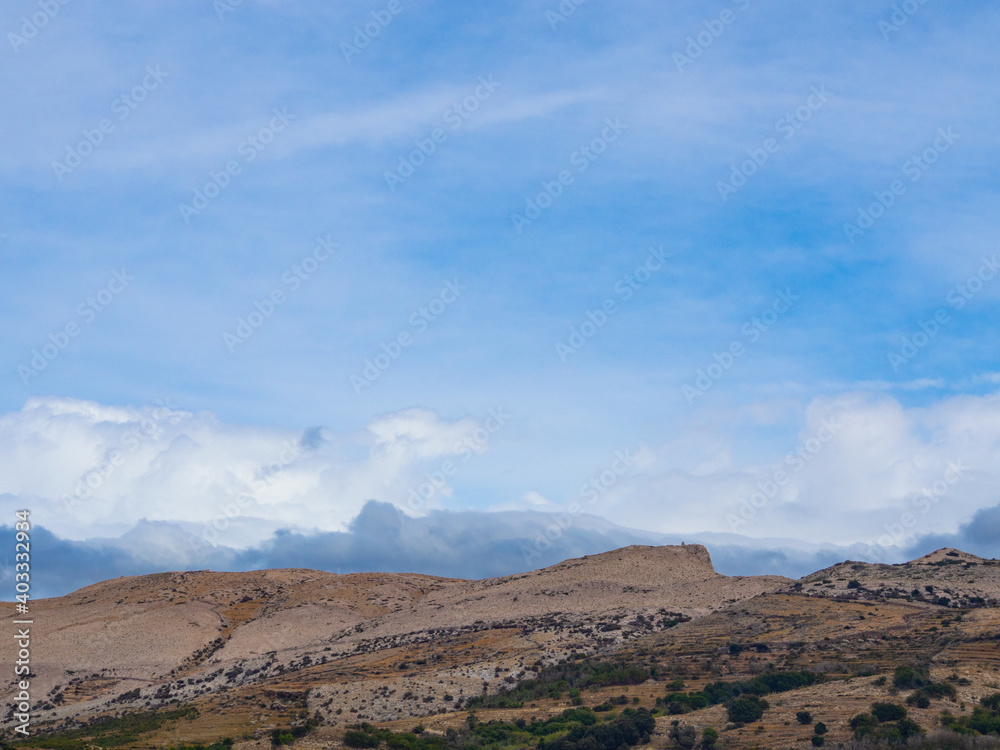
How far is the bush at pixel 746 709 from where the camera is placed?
52.1m

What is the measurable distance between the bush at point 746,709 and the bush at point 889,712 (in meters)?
6.11

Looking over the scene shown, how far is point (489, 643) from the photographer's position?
79.8 metres

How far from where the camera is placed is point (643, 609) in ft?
275

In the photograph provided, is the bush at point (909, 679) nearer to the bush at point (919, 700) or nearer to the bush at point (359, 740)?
the bush at point (919, 700)

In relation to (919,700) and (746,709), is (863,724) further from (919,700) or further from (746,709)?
(746,709)

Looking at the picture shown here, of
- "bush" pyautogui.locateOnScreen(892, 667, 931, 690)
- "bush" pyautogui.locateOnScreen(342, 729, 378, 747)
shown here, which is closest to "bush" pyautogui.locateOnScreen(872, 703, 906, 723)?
"bush" pyautogui.locateOnScreen(892, 667, 931, 690)

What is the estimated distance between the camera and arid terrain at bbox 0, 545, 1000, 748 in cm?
5850

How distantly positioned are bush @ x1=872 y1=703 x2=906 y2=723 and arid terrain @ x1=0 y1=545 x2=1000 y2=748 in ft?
3.04

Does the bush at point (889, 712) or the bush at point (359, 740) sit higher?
the bush at point (359, 740)

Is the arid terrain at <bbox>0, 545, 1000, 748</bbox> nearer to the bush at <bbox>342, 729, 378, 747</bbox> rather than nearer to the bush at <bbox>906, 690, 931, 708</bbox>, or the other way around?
the bush at <bbox>906, 690, 931, 708</bbox>

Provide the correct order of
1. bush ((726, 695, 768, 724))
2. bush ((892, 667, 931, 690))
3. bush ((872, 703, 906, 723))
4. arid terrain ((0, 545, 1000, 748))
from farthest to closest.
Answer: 1. arid terrain ((0, 545, 1000, 748))
2. bush ((892, 667, 931, 690))
3. bush ((726, 695, 768, 724))
4. bush ((872, 703, 906, 723))

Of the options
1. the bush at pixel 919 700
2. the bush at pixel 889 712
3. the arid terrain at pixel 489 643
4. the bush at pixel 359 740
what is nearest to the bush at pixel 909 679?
the arid terrain at pixel 489 643

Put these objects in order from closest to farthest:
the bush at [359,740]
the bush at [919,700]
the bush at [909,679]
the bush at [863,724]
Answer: the bush at [863,724], the bush at [919,700], the bush at [359,740], the bush at [909,679]

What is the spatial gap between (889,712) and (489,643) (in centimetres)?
3741
